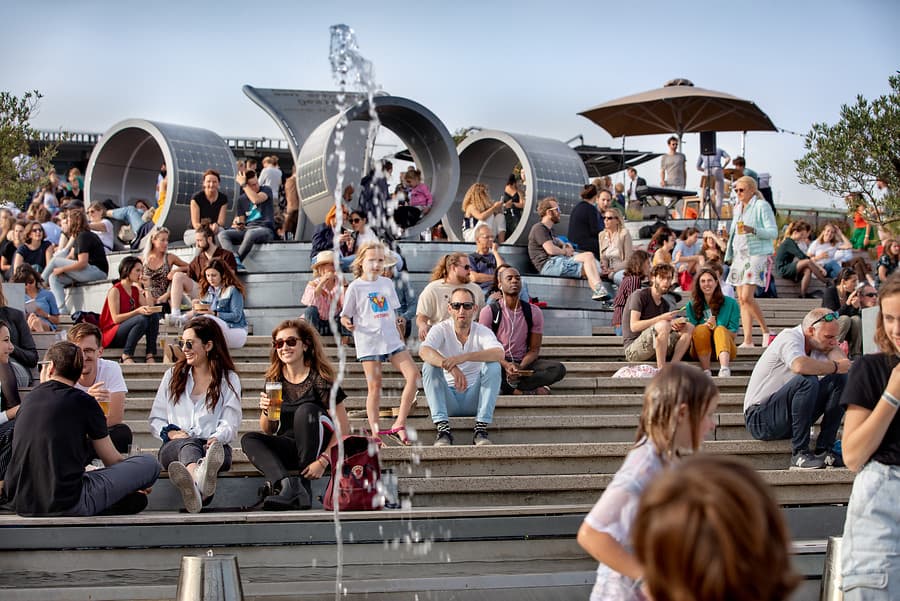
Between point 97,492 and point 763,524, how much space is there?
18.2 ft

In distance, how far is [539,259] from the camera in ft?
50.9

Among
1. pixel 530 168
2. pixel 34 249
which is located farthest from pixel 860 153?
pixel 34 249

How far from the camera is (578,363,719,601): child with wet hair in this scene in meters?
3.33

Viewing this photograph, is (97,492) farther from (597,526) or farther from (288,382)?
(597,526)

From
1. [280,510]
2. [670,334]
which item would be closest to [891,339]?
[280,510]

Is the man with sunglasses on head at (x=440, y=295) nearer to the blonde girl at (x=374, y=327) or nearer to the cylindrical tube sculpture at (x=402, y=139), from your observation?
the blonde girl at (x=374, y=327)

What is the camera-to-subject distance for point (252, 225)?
1630 cm

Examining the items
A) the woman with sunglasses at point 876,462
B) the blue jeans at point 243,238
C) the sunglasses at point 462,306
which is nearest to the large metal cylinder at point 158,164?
the blue jeans at point 243,238

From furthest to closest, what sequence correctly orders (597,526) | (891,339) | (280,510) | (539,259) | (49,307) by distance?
1. (539,259)
2. (49,307)
3. (280,510)
4. (891,339)
5. (597,526)

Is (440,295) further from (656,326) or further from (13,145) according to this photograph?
(13,145)

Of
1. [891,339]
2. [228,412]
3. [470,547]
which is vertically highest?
[891,339]

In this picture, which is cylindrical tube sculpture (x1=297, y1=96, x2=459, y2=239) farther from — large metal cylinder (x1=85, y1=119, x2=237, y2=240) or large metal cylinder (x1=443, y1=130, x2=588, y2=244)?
large metal cylinder (x1=85, y1=119, x2=237, y2=240)

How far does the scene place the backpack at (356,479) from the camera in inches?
294

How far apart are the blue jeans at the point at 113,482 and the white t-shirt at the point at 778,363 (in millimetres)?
4224
